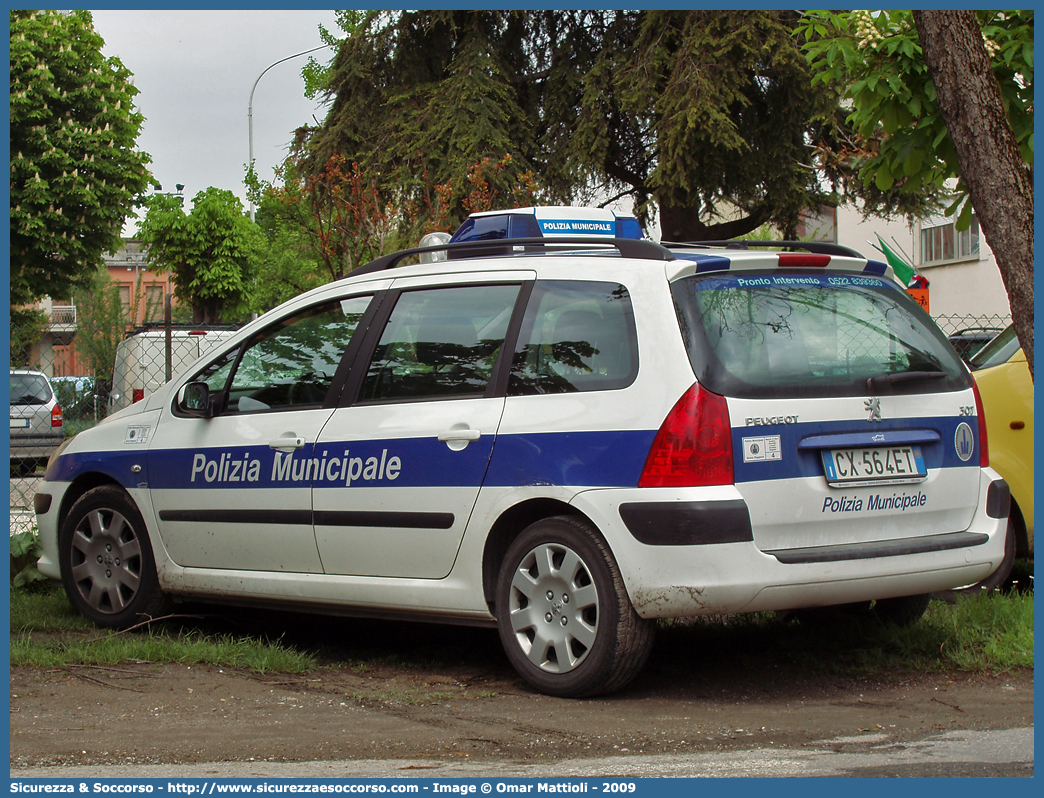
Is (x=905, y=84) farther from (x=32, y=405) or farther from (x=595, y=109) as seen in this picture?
(x=595, y=109)

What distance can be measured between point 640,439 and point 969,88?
1628mm

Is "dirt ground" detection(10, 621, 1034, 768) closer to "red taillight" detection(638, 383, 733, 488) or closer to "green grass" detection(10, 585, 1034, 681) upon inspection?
"green grass" detection(10, 585, 1034, 681)

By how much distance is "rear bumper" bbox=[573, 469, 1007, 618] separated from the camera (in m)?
4.32

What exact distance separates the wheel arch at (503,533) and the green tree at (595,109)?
17040 millimetres

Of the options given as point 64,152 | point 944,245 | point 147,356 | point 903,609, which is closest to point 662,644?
point 903,609

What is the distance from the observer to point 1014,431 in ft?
21.7

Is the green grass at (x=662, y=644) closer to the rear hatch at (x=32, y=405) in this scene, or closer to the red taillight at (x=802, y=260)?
the red taillight at (x=802, y=260)

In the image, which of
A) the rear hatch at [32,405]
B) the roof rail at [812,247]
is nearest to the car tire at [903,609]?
the roof rail at [812,247]

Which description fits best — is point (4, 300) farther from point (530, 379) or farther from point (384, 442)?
point (530, 379)

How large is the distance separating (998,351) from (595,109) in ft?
56.3

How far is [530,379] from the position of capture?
4.87 metres

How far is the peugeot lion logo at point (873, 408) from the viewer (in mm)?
4684

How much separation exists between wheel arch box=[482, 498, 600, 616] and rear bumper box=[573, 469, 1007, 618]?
276mm

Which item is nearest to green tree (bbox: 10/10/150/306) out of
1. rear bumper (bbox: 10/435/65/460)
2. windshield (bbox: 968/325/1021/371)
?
rear bumper (bbox: 10/435/65/460)
